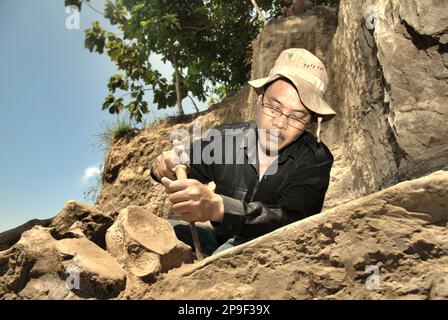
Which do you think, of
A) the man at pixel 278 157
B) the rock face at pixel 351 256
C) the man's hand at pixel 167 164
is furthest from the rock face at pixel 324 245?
the man at pixel 278 157

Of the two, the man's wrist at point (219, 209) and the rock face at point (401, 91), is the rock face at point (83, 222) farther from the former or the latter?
the rock face at point (401, 91)

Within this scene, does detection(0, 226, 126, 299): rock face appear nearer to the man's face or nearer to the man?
the man

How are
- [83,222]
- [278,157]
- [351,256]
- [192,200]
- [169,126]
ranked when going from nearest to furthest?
[351,256] < [192,200] < [83,222] < [278,157] < [169,126]

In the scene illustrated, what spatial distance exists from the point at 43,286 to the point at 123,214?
376mm

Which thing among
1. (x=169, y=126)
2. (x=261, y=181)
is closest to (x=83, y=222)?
(x=261, y=181)

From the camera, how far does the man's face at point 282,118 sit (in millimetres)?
2213

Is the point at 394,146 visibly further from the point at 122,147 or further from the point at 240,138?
the point at 122,147

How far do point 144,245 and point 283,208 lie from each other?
703 millimetres

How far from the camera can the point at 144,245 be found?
1567 millimetres

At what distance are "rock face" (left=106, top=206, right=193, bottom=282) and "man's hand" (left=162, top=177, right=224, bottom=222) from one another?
12 cm

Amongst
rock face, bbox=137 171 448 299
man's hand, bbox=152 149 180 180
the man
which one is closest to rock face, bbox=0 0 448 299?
rock face, bbox=137 171 448 299

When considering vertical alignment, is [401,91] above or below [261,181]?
above

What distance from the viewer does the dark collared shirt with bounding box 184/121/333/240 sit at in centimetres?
184

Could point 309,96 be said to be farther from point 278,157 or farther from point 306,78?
point 278,157
